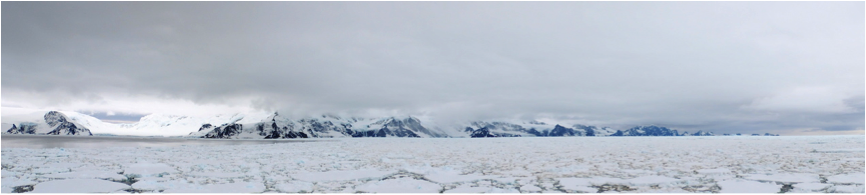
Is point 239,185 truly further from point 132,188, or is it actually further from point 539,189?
point 539,189

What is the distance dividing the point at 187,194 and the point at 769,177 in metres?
13.7

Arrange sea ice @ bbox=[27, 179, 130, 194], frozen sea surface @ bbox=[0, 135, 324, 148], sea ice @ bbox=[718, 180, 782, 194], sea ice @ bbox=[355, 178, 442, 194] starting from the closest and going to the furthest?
1. sea ice @ bbox=[27, 179, 130, 194]
2. sea ice @ bbox=[718, 180, 782, 194]
3. sea ice @ bbox=[355, 178, 442, 194]
4. frozen sea surface @ bbox=[0, 135, 324, 148]

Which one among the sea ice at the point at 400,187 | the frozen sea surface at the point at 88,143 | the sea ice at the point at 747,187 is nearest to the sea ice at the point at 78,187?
the sea ice at the point at 400,187

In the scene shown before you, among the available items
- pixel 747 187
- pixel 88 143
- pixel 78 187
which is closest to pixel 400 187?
pixel 78 187

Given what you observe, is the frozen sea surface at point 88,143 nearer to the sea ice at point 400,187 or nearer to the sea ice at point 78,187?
the sea ice at point 78,187

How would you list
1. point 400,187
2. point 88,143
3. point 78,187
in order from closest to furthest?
point 78,187
point 400,187
point 88,143

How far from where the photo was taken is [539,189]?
8578 mm

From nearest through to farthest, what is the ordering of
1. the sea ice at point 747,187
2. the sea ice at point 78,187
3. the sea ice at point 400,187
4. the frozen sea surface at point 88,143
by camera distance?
the sea ice at point 78,187 < the sea ice at point 747,187 < the sea ice at point 400,187 < the frozen sea surface at point 88,143

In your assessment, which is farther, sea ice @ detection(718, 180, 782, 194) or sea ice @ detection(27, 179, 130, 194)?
sea ice @ detection(718, 180, 782, 194)

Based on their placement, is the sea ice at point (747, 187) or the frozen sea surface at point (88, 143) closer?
the sea ice at point (747, 187)

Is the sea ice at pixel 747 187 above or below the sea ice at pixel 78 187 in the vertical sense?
below

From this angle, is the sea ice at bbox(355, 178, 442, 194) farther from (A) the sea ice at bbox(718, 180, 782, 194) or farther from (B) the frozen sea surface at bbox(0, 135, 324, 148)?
(B) the frozen sea surface at bbox(0, 135, 324, 148)

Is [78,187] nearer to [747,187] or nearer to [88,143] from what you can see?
[747,187]

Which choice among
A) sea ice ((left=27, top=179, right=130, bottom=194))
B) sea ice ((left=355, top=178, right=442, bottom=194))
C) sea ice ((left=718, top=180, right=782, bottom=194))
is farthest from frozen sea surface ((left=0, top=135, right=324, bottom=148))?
sea ice ((left=718, top=180, right=782, bottom=194))
